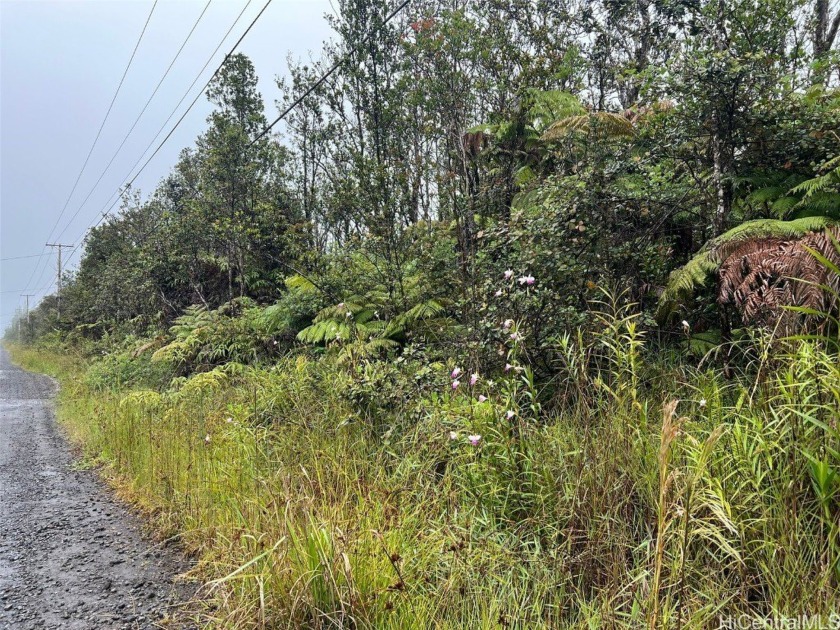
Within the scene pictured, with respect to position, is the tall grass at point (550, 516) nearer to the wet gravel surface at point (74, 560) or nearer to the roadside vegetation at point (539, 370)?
the roadside vegetation at point (539, 370)

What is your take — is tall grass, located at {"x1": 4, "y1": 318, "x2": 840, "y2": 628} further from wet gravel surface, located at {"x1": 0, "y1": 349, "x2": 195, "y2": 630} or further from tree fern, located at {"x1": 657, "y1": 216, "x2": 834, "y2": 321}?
tree fern, located at {"x1": 657, "y1": 216, "x2": 834, "y2": 321}

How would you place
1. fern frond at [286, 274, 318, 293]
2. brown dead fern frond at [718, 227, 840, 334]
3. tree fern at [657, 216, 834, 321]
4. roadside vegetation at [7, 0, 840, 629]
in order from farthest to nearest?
1. fern frond at [286, 274, 318, 293]
2. tree fern at [657, 216, 834, 321]
3. brown dead fern frond at [718, 227, 840, 334]
4. roadside vegetation at [7, 0, 840, 629]

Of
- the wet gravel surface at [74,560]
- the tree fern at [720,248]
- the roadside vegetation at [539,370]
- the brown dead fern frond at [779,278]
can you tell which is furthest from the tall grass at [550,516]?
the tree fern at [720,248]

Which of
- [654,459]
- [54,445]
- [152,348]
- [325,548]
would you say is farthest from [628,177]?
[152,348]

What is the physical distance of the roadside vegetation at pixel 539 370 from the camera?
6.71 ft

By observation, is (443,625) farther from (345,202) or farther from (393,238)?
(345,202)

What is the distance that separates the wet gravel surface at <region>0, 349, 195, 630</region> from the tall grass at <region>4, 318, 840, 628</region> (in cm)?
26

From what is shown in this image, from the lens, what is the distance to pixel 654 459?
2398mm

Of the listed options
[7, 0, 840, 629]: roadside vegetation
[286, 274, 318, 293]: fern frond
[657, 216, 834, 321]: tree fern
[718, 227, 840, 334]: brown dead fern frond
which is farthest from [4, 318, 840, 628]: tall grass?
[286, 274, 318, 293]: fern frond

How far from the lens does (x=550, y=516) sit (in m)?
2.52

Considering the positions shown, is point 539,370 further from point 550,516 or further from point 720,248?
point 550,516

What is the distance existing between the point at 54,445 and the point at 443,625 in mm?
7443

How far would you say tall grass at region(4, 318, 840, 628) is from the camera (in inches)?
73.0

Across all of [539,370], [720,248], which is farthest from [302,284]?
[720,248]
